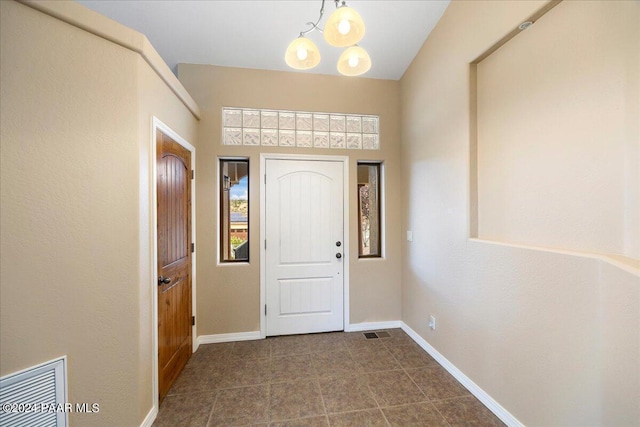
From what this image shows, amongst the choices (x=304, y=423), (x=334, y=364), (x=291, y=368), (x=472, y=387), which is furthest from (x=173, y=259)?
(x=472, y=387)

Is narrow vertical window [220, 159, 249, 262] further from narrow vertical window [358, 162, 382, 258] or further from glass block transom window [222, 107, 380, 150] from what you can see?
narrow vertical window [358, 162, 382, 258]

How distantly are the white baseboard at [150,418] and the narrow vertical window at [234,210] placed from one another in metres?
1.41

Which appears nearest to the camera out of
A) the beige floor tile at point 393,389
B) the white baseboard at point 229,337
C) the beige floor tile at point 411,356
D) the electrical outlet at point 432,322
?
the beige floor tile at point 393,389

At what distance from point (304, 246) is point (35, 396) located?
7.10 feet

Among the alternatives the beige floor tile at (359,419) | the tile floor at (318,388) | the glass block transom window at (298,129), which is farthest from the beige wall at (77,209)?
the beige floor tile at (359,419)

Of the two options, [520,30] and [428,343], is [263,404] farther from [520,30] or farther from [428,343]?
[520,30]

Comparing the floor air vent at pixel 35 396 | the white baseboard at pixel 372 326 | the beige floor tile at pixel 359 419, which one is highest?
the floor air vent at pixel 35 396

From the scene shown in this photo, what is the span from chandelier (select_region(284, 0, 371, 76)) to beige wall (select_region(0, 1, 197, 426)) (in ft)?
3.33

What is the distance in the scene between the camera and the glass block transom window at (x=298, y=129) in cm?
278

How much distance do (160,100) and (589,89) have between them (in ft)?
8.96

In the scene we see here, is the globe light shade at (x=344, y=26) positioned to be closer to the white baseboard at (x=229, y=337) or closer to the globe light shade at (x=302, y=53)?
the globe light shade at (x=302, y=53)

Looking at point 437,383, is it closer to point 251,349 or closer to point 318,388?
point 318,388

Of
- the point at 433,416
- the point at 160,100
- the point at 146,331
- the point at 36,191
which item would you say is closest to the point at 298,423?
the point at 433,416

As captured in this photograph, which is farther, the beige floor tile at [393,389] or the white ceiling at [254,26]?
the white ceiling at [254,26]
